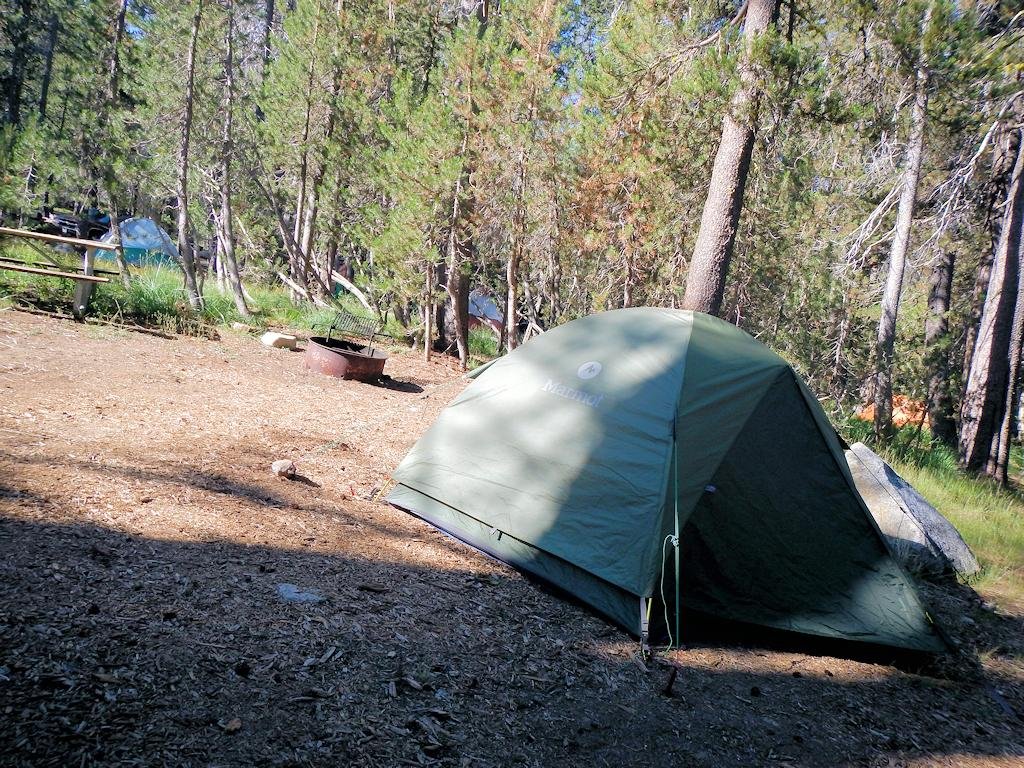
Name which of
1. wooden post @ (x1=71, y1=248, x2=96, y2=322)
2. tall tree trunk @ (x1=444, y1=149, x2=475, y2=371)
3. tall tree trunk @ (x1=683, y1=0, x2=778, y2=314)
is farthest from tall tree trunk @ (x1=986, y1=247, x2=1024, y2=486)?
wooden post @ (x1=71, y1=248, x2=96, y2=322)

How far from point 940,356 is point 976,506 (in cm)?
594

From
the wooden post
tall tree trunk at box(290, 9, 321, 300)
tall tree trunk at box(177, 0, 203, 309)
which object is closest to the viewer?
the wooden post

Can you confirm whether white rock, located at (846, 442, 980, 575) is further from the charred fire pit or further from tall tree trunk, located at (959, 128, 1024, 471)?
the charred fire pit

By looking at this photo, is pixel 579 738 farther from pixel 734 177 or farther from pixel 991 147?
pixel 991 147

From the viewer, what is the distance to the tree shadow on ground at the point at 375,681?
2.46 meters

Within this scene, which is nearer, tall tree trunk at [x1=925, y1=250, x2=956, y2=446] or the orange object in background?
the orange object in background

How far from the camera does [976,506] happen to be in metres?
8.45

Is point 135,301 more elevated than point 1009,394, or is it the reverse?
point 1009,394

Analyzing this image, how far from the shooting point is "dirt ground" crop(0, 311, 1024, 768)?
8.29 ft

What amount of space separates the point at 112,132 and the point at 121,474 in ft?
28.1

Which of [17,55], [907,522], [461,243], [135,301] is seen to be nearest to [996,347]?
[907,522]

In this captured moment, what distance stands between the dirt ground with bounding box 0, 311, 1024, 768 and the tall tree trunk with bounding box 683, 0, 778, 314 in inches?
134

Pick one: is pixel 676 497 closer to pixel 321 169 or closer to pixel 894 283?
pixel 894 283

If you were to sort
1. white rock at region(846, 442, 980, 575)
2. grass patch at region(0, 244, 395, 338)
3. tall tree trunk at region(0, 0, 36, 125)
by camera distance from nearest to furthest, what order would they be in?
white rock at region(846, 442, 980, 575) < grass patch at region(0, 244, 395, 338) < tall tree trunk at region(0, 0, 36, 125)
